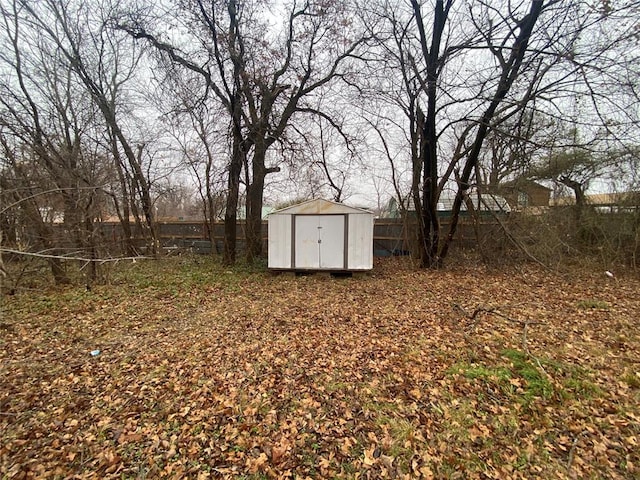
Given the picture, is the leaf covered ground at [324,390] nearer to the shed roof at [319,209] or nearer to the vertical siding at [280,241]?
the vertical siding at [280,241]

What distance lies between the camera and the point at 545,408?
2.37 meters

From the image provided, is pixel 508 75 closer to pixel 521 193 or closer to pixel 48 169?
pixel 521 193

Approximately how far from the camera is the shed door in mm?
7461

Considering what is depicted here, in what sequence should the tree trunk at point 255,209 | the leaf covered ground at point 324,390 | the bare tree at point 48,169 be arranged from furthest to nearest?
the tree trunk at point 255,209
the bare tree at point 48,169
the leaf covered ground at point 324,390

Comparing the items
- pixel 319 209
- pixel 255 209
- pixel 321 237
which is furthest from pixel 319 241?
pixel 255 209

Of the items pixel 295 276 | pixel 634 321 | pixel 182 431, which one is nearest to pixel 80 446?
pixel 182 431

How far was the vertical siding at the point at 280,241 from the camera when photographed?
751 cm

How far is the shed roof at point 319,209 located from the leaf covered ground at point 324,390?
2.93m

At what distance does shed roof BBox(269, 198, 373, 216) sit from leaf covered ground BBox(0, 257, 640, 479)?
Answer: 2934 mm

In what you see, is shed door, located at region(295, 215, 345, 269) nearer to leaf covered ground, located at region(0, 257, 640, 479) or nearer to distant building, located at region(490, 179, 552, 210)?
leaf covered ground, located at region(0, 257, 640, 479)

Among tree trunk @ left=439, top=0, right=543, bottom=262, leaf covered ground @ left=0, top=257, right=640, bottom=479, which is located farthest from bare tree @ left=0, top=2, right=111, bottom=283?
tree trunk @ left=439, top=0, right=543, bottom=262

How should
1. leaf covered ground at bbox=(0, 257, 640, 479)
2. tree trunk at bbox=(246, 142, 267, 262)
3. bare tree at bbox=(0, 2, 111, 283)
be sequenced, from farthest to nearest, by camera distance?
tree trunk at bbox=(246, 142, 267, 262) → bare tree at bbox=(0, 2, 111, 283) → leaf covered ground at bbox=(0, 257, 640, 479)

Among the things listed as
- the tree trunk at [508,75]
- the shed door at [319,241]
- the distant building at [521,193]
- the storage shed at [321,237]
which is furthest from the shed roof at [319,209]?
the distant building at [521,193]

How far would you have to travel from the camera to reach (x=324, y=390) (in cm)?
271
